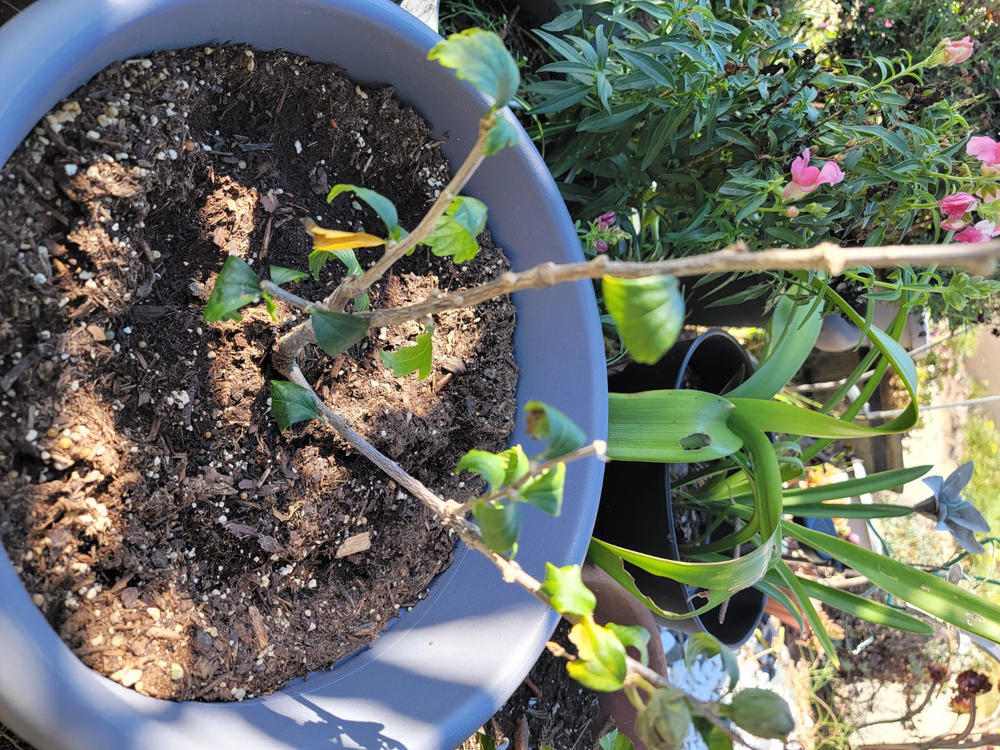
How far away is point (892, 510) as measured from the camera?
3.70 feet

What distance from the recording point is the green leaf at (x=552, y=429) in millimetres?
477

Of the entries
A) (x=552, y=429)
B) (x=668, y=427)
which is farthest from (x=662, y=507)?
(x=552, y=429)

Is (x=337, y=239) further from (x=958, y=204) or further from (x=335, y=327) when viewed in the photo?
(x=958, y=204)

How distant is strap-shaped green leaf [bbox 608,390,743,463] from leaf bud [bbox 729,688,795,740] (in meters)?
0.47

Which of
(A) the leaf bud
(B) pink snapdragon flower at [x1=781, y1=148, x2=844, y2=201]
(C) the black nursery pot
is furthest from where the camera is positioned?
(C) the black nursery pot

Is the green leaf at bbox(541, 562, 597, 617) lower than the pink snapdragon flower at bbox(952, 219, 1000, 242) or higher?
higher

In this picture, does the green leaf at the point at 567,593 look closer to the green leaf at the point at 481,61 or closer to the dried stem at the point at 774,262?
the dried stem at the point at 774,262

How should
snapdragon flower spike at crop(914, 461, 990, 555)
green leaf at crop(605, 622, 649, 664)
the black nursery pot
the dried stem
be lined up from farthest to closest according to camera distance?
1. snapdragon flower spike at crop(914, 461, 990, 555)
2. the black nursery pot
3. green leaf at crop(605, 622, 649, 664)
4. the dried stem

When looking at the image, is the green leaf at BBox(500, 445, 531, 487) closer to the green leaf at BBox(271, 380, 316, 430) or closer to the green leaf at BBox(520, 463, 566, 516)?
the green leaf at BBox(520, 463, 566, 516)

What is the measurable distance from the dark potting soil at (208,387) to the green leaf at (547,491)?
0.37m

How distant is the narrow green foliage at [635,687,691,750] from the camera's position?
1.50ft

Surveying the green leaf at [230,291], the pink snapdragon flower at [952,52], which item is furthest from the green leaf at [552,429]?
the pink snapdragon flower at [952,52]

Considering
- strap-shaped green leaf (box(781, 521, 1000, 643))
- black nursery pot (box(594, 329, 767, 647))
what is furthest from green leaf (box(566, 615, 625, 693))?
strap-shaped green leaf (box(781, 521, 1000, 643))

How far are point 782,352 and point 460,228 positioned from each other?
2.21 ft
